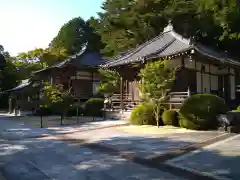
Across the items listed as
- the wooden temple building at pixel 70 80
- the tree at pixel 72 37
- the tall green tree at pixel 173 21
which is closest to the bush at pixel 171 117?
the tall green tree at pixel 173 21

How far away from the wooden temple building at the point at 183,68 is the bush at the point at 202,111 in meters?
1.86

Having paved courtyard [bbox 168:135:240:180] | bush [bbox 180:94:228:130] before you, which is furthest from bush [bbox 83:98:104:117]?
paved courtyard [bbox 168:135:240:180]

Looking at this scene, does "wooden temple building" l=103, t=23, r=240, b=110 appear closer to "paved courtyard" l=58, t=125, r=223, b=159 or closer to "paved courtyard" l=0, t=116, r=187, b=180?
"paved courtyard" l=58, t=125, r=223, b=159

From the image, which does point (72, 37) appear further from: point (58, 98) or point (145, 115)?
point (145, 115)

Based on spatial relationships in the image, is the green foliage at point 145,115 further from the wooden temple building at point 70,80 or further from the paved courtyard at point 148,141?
the wooden temple building at point 70,80

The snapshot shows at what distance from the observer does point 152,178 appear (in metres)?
5.83

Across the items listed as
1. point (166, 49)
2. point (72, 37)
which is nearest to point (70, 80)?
point (166, 49)

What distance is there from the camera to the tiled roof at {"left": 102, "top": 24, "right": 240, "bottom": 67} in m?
16.6

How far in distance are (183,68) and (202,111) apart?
4.16 m

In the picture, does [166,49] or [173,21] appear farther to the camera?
[173,21]

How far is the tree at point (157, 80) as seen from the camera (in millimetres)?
13804

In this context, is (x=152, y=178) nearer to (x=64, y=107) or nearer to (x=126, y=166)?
(x=126, y=166)

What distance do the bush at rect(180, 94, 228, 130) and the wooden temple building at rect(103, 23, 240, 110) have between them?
1857 mm

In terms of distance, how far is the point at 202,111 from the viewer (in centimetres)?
1302
